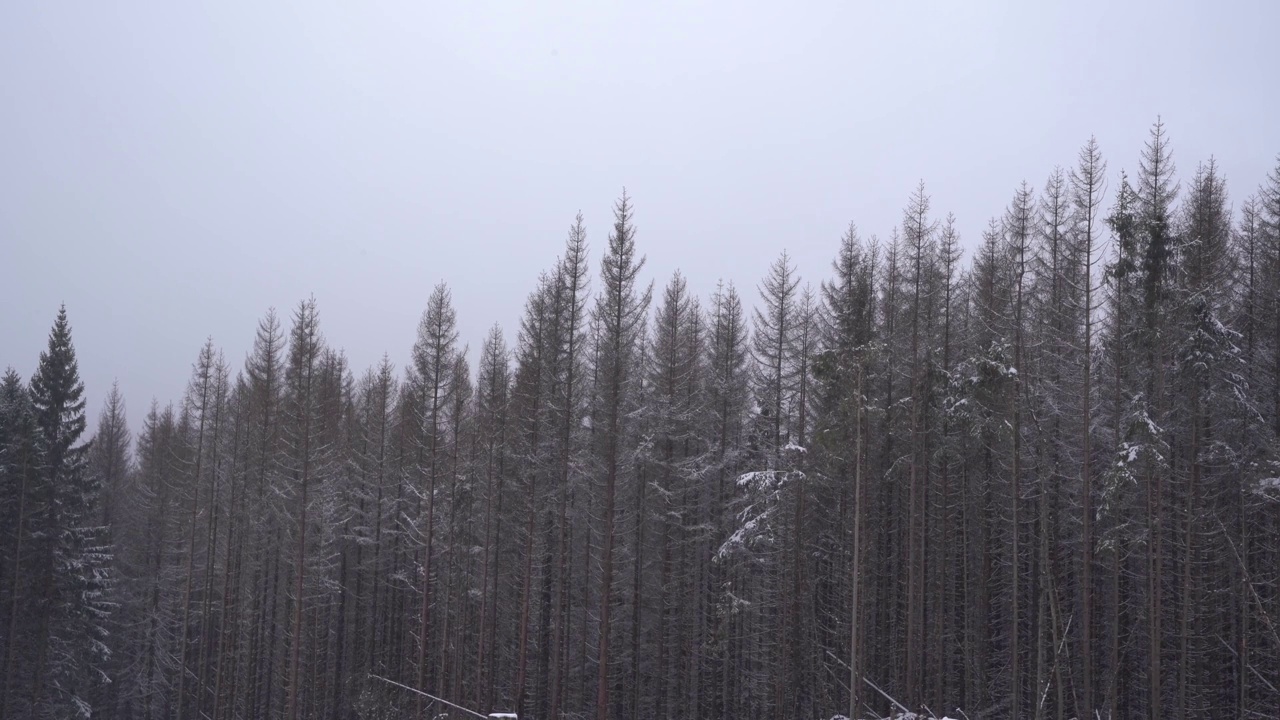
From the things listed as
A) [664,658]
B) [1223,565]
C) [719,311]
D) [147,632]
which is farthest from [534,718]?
[1223,565]

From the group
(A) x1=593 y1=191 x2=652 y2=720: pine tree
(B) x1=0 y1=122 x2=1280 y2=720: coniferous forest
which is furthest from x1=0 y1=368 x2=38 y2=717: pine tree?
(A) x1=593 y1=191 x2=652 y2=720: pine tree

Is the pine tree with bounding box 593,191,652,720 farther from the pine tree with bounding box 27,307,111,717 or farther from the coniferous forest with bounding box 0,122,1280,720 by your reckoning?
the pine tree with bounding box 27,307,111,717

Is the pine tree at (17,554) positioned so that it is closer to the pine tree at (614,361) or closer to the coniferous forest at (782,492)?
the coniferous forest at (782,492)

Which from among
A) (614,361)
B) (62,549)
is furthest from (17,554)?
(614,361)

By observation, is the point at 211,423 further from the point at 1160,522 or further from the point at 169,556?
the point at 1160,522

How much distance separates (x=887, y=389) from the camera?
84.7 feet

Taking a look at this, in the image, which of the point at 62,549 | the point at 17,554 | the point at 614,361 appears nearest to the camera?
the point at 614,361

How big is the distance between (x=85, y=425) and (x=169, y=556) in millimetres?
11447

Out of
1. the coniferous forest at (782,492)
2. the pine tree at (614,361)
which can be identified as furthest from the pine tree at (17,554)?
the pine tree at (614,361)

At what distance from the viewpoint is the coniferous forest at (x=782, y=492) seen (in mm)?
20250

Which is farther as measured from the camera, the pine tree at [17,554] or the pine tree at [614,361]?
the pine tree at [17,554]

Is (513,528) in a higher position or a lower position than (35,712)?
higher

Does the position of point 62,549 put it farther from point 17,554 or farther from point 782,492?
point 782,492

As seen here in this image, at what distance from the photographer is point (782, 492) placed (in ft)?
79.9
